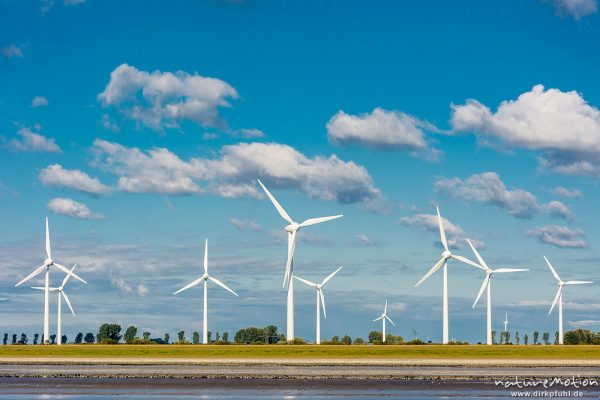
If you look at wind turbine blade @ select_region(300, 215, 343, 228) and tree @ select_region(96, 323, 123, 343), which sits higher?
wind turbine blade @ select_region(300, 215, 343, 228)

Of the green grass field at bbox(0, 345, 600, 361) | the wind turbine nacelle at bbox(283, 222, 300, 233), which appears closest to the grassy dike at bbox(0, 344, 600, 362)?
the green grass field at bbox(0, 345, 600, 361)

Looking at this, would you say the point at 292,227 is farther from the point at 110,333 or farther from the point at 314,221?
the point at 110,333

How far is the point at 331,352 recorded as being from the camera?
10288cm

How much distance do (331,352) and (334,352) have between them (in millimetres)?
311

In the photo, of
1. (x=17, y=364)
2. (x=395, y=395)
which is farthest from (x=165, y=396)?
(x=17, y=364)

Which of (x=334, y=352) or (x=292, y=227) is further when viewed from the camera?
(x=292, y=227)

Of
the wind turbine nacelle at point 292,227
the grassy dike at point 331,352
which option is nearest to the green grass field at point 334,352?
the grassy dike at point 331,352

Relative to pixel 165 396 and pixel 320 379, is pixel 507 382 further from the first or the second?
pixel 165 396

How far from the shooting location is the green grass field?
10081 centimetres

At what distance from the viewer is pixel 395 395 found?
194 feet

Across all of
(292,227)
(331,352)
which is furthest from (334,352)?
(292,227)

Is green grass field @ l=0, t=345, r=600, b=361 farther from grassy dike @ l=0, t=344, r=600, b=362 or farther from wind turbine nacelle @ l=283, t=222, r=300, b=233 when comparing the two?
wind turbine nacelle @ l=283, t=222, r=300, b=233

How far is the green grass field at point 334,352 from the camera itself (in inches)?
3969

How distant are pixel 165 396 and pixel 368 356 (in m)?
45.3
